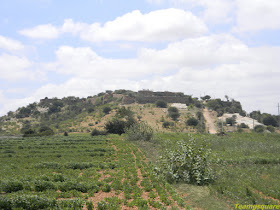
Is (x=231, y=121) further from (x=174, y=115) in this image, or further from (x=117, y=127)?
(x=117, y=127)

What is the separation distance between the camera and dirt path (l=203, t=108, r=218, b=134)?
202 ft

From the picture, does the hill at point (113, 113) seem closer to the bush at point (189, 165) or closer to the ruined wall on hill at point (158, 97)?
the ruined wall on hill at point (158, 97)

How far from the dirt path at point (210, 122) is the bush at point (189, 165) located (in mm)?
47623

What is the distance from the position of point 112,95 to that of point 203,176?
289 feet

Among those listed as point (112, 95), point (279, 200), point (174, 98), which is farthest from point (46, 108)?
point (279, 200)

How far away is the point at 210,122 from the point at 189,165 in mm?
60266

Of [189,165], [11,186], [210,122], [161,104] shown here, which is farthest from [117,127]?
[11,186]

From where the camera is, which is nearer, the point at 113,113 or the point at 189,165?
the point at 189,165

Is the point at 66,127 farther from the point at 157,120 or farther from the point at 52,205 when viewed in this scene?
the point at 52,205

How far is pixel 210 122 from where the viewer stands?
70812mm

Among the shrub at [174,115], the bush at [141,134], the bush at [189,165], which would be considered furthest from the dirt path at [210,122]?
the bush at [189,165]

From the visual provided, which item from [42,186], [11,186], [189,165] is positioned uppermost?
[189,165]

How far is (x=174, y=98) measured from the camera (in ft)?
300

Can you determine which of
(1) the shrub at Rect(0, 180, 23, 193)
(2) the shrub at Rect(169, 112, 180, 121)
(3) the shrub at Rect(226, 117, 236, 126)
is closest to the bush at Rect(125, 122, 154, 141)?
(1) the shrub at Rect(0, 180, 23, 193)
